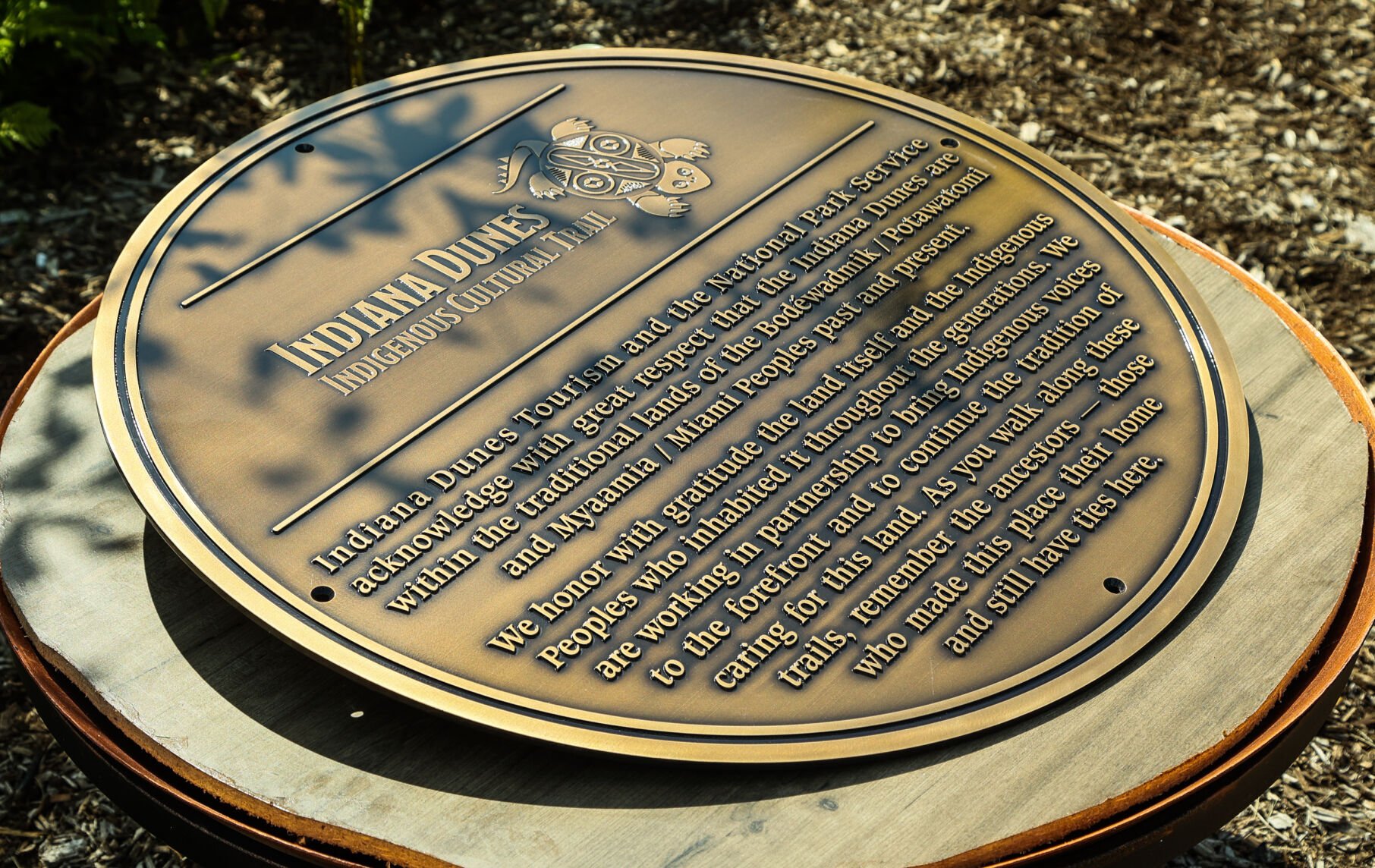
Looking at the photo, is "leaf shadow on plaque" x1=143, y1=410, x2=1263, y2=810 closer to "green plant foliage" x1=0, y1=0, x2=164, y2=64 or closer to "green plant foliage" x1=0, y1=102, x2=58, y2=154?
"green plant foliage" x1=0, y1=102, x2=58, y2=154

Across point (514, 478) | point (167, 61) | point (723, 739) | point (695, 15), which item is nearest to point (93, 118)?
point (167, 61)

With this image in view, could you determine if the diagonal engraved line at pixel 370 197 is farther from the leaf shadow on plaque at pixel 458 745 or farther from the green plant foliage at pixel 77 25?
the green plant foliage at pixel 77 25

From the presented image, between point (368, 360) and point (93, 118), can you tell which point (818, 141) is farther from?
point (93, 118)

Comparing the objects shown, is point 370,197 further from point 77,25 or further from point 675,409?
point 77,25

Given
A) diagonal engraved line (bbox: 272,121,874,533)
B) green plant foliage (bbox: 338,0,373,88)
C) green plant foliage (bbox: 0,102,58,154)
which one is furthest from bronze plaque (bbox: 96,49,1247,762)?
green plant foliage (bbox: 0,102,58,154)

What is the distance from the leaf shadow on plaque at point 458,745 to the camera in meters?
2.29

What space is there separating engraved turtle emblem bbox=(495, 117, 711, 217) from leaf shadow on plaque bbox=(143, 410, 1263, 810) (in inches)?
52.1

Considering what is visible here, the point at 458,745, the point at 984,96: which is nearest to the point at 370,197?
the point at 458,745

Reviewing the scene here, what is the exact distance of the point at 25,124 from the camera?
15.0ft

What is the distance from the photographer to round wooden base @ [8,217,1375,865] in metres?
2.25

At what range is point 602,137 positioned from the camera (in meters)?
3.46

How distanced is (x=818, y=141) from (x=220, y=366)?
164 centimetres

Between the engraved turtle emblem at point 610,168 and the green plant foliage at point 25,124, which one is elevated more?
the engraved turtle emblem at point 610,168

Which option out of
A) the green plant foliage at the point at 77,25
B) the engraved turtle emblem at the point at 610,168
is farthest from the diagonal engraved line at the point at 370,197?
the green plant foliage at the point at 77,25
